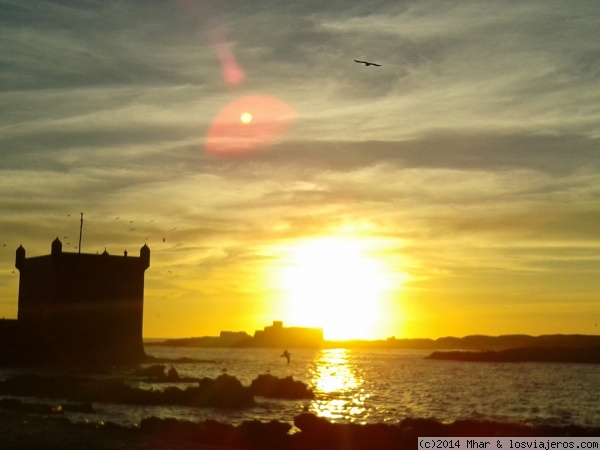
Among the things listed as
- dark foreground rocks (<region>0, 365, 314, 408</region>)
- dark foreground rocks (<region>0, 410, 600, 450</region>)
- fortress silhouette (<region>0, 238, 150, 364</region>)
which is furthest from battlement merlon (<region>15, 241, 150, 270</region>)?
dark foreground rocks (<region>0, 410, 600, 450</region>)

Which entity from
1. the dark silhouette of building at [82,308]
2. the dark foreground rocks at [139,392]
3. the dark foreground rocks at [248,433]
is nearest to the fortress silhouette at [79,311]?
the dark silhouette of building at [82,308]

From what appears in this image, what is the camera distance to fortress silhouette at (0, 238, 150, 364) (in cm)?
9300

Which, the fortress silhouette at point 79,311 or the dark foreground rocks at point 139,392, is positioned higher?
the fortress silhouette at point 79,311

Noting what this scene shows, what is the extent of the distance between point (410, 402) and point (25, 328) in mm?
53635

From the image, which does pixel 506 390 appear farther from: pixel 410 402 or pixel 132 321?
pixel 132 321

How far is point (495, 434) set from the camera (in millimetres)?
32375

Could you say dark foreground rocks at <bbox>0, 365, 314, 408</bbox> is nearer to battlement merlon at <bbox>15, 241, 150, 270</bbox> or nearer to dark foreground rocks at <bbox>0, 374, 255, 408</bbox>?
dark foreground rocks at <bbox>0, 374, 255, 408</bbox>

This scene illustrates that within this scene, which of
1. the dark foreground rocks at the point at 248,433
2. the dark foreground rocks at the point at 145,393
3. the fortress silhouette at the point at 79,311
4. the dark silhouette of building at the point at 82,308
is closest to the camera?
the dark foreground rocks at the point at 248,433

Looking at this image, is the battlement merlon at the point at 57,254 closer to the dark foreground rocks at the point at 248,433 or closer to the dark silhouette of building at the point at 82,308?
the dark silhouette of building at the point at 82,308

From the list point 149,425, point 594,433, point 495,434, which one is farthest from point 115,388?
point 594,433

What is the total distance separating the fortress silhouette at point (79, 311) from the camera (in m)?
93.0

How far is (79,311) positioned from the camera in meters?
95.6

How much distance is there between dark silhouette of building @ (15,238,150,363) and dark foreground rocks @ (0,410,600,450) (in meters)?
61.4

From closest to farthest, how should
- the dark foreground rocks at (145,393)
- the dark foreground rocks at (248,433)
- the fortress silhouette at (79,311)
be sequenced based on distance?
the dark foreground rocks at (248,433) < the dark foreground rocks at (145,393) < the fortress silhouette at (79,311)
